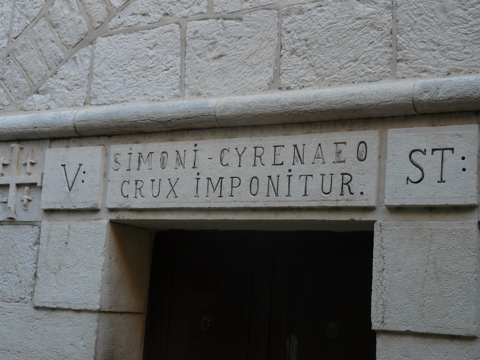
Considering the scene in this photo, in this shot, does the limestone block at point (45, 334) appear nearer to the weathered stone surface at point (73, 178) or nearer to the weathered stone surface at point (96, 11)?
the weathered stone surface at point (73, 178)

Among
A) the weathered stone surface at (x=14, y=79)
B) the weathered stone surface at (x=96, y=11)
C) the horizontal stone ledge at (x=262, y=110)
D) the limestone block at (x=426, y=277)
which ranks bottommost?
the limestone block at (x=426, y=277)

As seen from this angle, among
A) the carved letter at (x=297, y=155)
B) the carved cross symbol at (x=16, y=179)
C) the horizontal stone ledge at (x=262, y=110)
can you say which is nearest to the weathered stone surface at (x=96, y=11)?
the horizontal stone ledge at (x=262, y=110)

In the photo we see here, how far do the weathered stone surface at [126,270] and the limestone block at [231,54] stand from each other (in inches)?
30.8

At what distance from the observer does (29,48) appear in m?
4.12

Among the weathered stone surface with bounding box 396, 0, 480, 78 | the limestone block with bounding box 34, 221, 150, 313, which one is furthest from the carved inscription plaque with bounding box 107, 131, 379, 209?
the weathered stone surface with bounding box 396, 0, 480, 78

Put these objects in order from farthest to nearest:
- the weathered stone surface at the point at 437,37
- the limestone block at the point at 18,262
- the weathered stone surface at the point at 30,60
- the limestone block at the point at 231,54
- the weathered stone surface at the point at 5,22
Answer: the weathered stone surface at the point at 5,22 < the weathered stone surface at the point at 30,60 < the limestone block at the point at 18,262 < the limestone block at the point at 231,54 < the weathered stone surface at the point at 437,37

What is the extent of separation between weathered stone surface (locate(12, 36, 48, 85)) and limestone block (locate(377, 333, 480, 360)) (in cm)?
223

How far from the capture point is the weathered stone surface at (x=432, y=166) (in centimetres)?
296

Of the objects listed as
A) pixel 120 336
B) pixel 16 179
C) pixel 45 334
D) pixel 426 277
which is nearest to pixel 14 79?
pixel 16 179

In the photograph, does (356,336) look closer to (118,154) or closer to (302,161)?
(302,161)

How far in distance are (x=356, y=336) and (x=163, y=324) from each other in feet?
3.35

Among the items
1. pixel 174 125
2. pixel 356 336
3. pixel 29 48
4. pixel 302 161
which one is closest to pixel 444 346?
pixel 356 336

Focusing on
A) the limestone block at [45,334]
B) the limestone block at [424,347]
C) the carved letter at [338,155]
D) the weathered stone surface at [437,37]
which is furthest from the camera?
the limestone block at [45,334]

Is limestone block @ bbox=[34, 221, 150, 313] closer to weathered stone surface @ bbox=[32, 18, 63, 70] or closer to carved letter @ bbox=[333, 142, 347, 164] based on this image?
weathered stone surface @ bbox=[32, 18, 63, 70]
